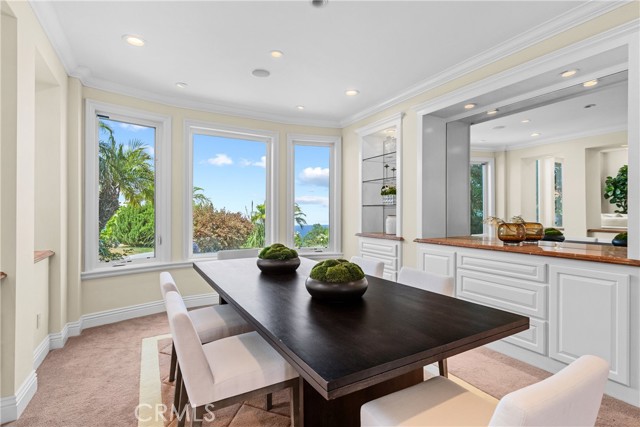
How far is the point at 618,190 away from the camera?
3.62 metres

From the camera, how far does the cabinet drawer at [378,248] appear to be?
4.10 m

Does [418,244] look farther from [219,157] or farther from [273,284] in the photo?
[219,157]

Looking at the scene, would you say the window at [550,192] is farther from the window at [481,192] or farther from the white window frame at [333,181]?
the white window frame at [333,181]

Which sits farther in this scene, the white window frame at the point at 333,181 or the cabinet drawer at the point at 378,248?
the white window frame at the point at 333,181

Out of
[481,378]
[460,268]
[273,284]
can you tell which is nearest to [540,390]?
[273,284]

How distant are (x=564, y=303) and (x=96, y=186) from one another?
14.6ft

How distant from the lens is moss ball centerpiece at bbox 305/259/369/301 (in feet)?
5.30

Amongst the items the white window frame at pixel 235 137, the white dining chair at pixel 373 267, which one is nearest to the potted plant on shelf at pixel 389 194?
the white window frame at pixel 235 137

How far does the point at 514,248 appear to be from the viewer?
278 cm

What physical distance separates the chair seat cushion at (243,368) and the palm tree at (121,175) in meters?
2.84

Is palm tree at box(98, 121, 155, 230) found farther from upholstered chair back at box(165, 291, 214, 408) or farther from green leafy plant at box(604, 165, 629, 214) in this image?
green leafy plant at box(604, 165, 629, 214)

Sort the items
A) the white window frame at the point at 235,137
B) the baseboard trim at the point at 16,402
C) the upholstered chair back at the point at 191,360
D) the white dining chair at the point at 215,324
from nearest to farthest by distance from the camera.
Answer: the upholstered chair back at the point at 191,360 < the baseboard trim at the point at 16,402 < the white dining chair at the point at 215,324 < the white window frame at the point at 235,137

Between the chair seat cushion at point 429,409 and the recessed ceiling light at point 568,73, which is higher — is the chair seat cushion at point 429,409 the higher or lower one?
the lower one

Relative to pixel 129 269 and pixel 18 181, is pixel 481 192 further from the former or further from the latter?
pixel 18 181
